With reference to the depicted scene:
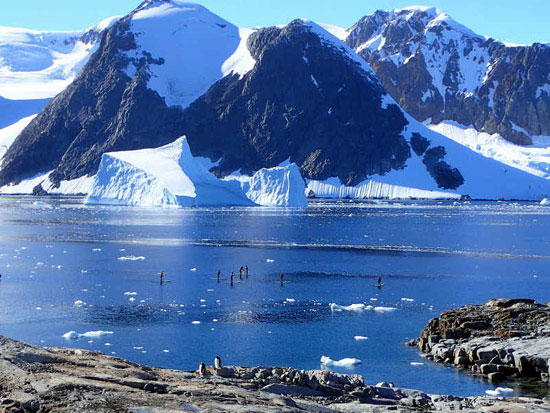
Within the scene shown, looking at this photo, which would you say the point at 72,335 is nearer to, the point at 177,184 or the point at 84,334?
the point at 84,334

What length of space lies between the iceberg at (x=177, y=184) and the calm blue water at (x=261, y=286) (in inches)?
1619

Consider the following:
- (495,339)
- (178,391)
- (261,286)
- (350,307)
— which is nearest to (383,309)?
(350,307)

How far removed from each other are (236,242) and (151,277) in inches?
1299

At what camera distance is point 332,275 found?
235 feet

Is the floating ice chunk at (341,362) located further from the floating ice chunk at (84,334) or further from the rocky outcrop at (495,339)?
the floating ice chunk at (84,334)

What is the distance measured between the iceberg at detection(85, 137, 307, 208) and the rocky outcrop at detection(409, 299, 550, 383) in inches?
4879

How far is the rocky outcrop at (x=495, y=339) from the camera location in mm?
37250

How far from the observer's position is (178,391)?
76.7 ft

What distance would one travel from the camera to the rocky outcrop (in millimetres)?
37250

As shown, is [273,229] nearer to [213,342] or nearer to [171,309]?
[171,309]

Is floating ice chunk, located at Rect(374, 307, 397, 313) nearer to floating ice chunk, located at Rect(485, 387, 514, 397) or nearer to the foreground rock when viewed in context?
floating ice chunk, located at Rect(485, 387, 514, 397)

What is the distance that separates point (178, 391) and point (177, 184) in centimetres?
14602

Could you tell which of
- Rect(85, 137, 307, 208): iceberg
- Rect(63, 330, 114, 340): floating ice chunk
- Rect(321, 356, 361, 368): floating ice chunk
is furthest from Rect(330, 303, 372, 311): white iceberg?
Rect(85, 137, 307, 208): iceberg

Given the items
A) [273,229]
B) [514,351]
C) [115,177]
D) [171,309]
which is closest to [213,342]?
[171,309]
